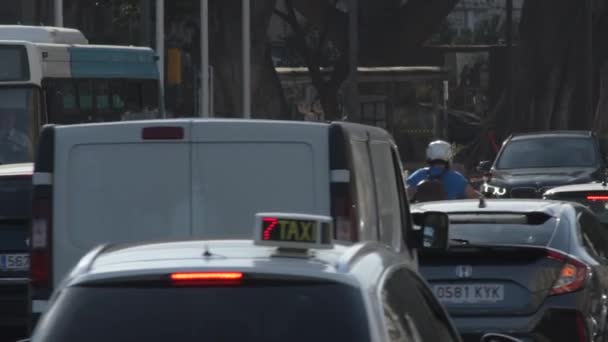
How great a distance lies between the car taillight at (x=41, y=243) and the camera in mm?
7805

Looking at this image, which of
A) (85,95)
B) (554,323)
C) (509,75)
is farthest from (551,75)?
(554,323)

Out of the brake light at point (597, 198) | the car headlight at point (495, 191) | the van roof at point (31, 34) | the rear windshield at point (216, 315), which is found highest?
the van roof at point (31, 34)

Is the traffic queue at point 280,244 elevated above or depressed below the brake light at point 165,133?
below

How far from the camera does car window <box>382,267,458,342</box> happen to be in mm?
4781

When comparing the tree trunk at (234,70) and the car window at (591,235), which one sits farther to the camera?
the tree trunk at (234,70)

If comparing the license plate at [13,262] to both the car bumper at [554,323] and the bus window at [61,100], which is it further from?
the bus window at [61,100]

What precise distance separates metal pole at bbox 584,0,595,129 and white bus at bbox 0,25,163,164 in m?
23.8

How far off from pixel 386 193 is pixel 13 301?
3.02 m

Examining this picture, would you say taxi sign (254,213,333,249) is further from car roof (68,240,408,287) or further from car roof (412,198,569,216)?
car roof (412,198,569,216)

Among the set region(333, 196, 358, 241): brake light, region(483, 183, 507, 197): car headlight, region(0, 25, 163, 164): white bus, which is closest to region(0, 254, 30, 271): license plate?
region(333, 196, 358, 241): brake light

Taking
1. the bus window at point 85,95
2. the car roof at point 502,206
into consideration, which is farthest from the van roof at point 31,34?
the car roof at point 502,206

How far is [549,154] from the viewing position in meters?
24.4

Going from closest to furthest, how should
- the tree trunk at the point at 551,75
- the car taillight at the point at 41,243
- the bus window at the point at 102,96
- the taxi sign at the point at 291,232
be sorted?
the taxi sign at the point at 291,232, the car taillight at the point at 41,243, the bus window at the point at 102,96, the tree trunk at the point at 551,75

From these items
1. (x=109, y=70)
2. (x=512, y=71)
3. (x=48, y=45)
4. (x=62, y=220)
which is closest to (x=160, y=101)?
(x=109, y=70)
